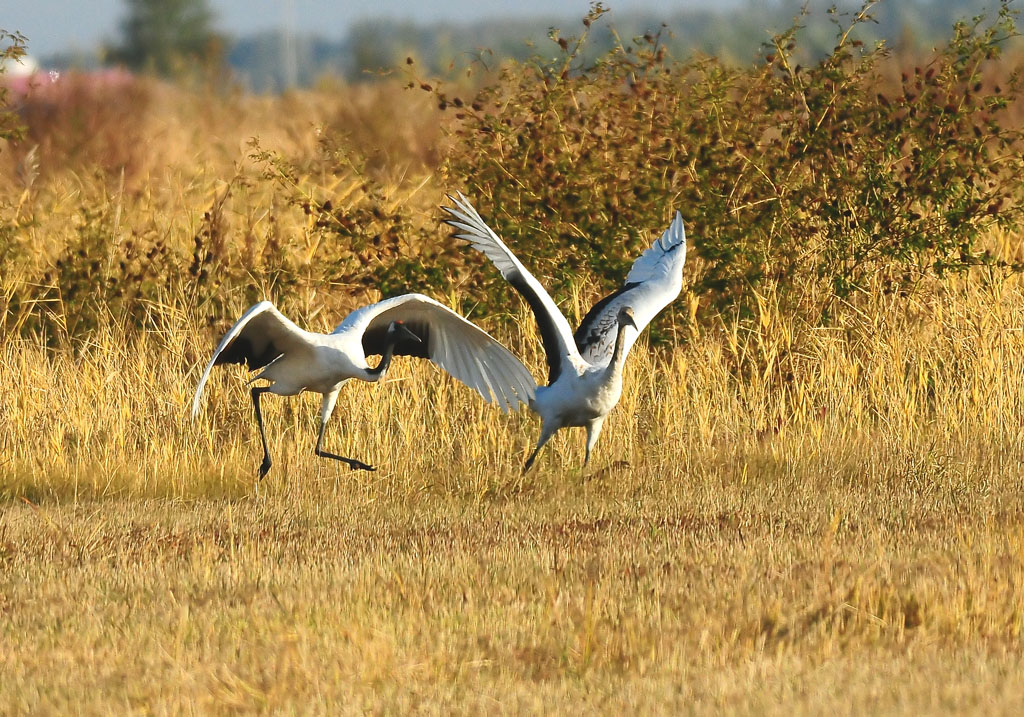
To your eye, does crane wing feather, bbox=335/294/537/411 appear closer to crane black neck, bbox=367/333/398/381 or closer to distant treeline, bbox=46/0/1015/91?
crane black neck, bbox=367/333/398/381

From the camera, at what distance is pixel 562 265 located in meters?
10.9

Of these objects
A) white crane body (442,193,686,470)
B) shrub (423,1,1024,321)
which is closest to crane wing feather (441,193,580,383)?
white crane body (442,193,686,470)

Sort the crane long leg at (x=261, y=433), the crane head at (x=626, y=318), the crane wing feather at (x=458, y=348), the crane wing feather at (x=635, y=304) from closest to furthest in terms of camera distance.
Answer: the crane head at (x=626, y=318), the crane long leg at (x=261, y=433), the crane wing feather at (x=458, y=348), the crane wing feather at (x=635, y=304)

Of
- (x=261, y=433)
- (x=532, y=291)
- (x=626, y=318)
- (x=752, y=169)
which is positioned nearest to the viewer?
(x=532, y=291)

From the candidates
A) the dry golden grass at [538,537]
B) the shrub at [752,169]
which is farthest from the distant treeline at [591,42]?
the dry golden grass at [538,537]

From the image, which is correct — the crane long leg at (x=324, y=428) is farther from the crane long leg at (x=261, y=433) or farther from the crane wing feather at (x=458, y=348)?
the crane wing feather at (x=458, y=348)

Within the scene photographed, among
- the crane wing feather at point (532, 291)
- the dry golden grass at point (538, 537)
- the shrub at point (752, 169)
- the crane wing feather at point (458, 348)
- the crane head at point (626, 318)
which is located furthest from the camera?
the shrub at point (752, 169)

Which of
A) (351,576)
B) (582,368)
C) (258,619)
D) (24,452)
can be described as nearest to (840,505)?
(582,368)

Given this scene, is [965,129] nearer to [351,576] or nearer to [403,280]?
[403,280]

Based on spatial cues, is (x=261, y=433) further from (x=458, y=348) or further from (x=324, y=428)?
(x=458, y=348)

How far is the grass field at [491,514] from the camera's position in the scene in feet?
16.0

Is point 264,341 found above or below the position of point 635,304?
below

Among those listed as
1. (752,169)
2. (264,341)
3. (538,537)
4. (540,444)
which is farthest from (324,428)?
(752,169)

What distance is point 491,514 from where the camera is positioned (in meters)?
7.75
